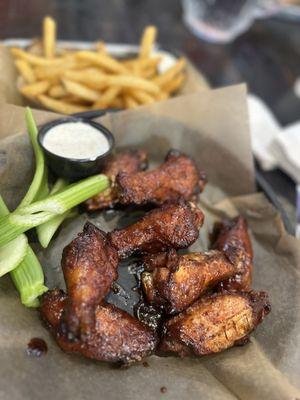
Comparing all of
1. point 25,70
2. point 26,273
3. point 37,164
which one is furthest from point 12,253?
point 25,70

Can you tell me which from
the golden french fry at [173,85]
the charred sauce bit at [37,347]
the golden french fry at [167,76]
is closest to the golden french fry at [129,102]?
the golden french fry at [167,76]

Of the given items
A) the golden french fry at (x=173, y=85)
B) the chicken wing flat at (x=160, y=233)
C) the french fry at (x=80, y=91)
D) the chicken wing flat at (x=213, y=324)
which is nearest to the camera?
the chicken wing flat at (x=213, y=324)

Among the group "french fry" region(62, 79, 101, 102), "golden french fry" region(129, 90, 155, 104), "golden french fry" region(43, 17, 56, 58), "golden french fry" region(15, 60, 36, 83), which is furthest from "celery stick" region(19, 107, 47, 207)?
"golden french fry" region(43, 17, 56, 58)

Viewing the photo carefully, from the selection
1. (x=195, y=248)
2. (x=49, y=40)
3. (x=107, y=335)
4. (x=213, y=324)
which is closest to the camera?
(x=107, y=335)

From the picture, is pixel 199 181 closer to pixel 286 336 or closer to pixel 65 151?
pixel 65 151

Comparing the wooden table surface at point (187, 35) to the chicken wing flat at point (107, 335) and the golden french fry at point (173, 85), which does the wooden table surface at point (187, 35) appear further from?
the chicken wing flat at point (107, 335)

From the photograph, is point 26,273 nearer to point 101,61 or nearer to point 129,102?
point 129,102
